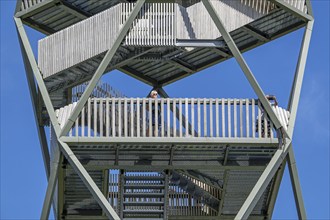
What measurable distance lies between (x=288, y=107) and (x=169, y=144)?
3159 millimetres

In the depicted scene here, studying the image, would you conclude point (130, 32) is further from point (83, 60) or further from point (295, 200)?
point (295, 200)

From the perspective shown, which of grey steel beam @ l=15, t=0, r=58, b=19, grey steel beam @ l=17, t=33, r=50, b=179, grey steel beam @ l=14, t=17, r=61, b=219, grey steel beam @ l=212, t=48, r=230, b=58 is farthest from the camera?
grey steel beam @ l=212, t=48, r=230, b=58

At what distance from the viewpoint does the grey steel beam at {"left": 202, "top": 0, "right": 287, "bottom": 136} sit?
49.1 meters

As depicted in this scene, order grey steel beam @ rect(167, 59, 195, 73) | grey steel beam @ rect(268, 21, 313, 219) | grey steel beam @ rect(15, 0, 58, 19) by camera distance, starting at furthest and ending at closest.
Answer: grey steel beam @ rect(167, 59, 195, 73), grey steel beam @ rect(15, 0, 58, 19), grey steel beam @ rect(268, 21, 313, 219)

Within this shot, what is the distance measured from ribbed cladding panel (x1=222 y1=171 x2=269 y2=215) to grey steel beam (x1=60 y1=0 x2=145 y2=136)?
4.15 metres

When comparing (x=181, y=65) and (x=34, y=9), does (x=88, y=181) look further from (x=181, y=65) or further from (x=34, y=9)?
(x=181, y=65)

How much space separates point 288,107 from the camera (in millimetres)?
49969

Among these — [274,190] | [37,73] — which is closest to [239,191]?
[274,190]

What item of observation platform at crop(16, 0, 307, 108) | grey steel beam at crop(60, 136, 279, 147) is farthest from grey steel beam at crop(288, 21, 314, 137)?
grey steel beam at crop(60, 136, 279, 147)

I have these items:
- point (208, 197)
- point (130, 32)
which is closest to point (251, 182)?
point (208, 197)

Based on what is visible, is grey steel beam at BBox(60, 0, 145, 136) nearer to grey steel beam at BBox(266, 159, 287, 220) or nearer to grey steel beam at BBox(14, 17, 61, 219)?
grey steel beam at BBox(14, 17, 61, 219)

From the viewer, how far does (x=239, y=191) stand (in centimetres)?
5175

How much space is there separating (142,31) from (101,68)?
134 centimetres

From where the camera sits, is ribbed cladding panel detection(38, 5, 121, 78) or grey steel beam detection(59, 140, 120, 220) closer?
grey steel beam detection(59, 140, 120, 220)
